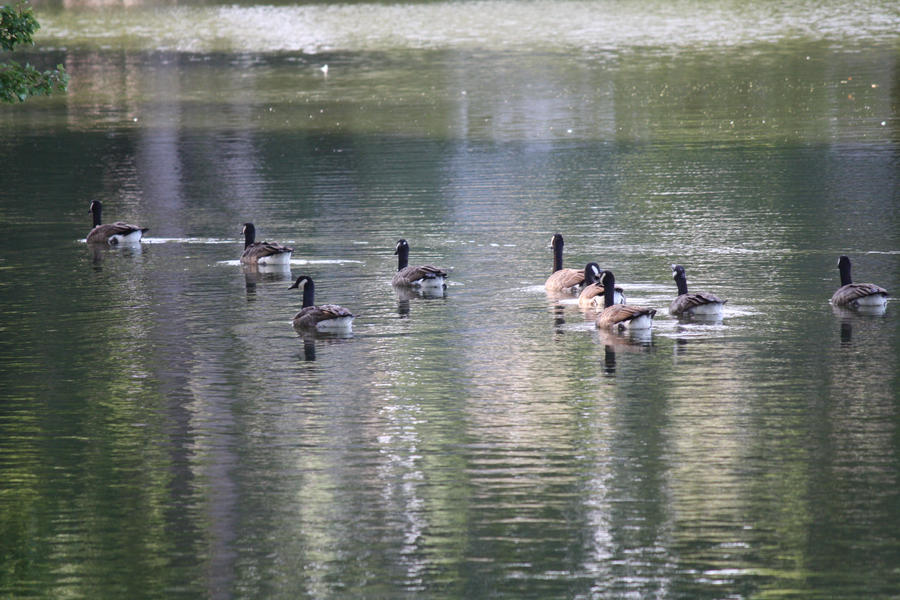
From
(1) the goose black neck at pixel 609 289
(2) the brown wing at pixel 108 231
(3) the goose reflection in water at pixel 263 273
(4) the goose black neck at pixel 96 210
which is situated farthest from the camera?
(4) the goose black neck at pixel 96 210

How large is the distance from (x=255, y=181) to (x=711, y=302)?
2313cm

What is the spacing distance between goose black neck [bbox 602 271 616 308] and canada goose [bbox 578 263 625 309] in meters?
0.09

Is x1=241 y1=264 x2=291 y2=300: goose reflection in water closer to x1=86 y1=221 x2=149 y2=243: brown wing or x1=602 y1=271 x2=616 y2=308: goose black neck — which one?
x1=86 y1=221 x2=149 y2=243: brown wing

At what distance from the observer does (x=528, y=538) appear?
623 inches

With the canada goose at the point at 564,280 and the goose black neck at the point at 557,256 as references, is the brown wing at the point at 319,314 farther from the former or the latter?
the goose black neck at the point at 557,256

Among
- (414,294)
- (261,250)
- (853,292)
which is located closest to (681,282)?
(853,292)

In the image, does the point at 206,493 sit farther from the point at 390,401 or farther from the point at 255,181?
the point at 255,181

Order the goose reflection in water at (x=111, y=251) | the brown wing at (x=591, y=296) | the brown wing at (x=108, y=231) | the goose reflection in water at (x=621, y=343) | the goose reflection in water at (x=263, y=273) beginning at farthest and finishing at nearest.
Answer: the brown wing at (x=108, y=231) → the goose reflection in water at (x=111, y=251) → the goose reflection in water at (x=263, y=273) → the brown wing at (x=591, y=296) → the goose reflection in water at (x=621, y=343)

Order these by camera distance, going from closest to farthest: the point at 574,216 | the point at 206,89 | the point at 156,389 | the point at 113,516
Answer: the point at 113,516 → the point at 156,389 → the point at 574,216 → the point at 206,89

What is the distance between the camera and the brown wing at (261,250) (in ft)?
106

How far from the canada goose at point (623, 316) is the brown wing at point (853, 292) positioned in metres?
3.41

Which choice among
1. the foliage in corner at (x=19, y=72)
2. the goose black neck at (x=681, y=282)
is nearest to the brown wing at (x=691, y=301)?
the goose black neck at (x=681, y=282)

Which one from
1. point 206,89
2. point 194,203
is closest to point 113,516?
point 194,203

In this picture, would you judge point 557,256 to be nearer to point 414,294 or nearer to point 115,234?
point 414,294
